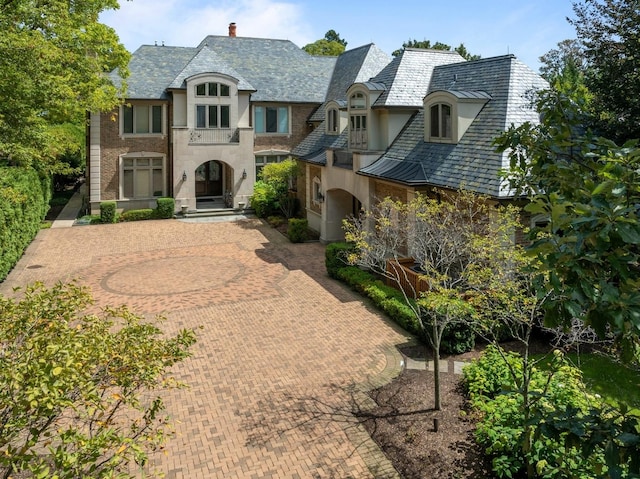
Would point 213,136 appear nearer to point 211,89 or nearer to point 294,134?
point 211,89

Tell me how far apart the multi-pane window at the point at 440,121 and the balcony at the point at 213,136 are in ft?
55.6

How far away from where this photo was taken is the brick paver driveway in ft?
28.5

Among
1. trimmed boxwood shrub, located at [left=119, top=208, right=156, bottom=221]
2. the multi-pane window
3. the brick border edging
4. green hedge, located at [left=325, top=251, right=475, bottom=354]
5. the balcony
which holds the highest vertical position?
the balcony

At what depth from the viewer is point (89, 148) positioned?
3083 cm

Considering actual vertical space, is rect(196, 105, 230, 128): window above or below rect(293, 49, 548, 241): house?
above

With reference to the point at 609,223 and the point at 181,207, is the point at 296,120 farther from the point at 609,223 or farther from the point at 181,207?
the point at 609,223

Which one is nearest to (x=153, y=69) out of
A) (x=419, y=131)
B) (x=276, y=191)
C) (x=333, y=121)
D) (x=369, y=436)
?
(x=276, y=191)

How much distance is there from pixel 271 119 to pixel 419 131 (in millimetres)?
16743

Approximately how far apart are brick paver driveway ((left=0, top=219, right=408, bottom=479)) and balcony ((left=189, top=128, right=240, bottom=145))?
8.20 meters

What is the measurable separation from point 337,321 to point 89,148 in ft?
75.7

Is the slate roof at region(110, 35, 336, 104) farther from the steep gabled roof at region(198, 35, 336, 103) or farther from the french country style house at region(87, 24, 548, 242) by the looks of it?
the french country style house at region(87, 24, 548, 242)

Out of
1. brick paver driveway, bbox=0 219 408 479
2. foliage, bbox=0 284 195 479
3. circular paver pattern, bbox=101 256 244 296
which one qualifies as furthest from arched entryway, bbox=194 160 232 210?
foliage, bbox=0 284 195 479

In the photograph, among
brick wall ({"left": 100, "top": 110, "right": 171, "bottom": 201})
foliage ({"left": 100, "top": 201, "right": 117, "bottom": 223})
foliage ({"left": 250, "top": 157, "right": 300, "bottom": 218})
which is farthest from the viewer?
brick wall ({"left": 100, "top": 110, "right": 171, "bottom": 201})

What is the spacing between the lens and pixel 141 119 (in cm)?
3175
